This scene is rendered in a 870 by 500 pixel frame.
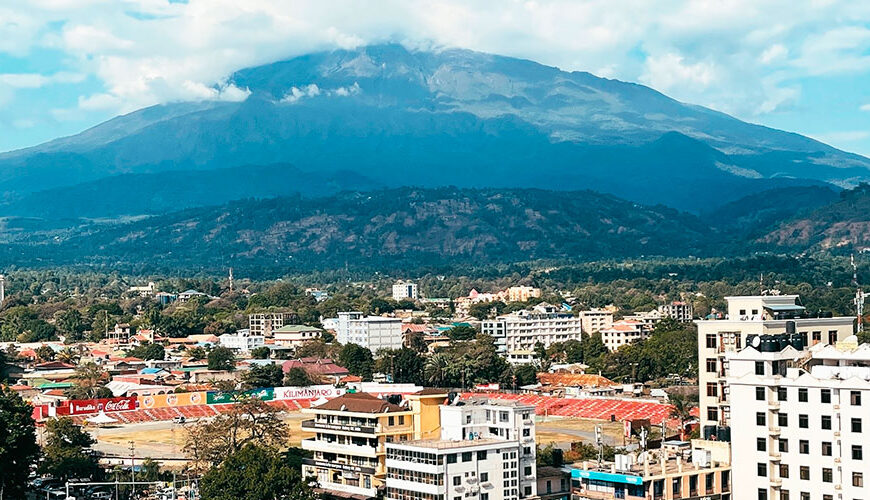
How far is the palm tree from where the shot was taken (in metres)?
64.4

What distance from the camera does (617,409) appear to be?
77625 millimetres

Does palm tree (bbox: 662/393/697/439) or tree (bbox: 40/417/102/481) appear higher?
palm tree (bbox: 662/393/697/439)

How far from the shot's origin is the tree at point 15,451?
151 feet

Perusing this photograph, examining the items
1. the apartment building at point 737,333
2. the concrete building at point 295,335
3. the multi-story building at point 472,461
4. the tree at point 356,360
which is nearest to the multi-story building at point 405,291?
the concrete building at point 295,335

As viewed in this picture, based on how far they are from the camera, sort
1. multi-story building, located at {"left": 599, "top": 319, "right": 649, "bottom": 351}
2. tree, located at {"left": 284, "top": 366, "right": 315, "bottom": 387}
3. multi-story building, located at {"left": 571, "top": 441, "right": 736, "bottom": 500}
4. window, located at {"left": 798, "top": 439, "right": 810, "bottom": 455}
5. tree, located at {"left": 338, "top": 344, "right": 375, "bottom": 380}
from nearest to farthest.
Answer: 1. window, located at {"left": 798, "top": 439, "right": 810, "bottom": 455}
2. multi-story building, located at {"left": 571, "top": 441, "right": 736, "bottom": 500}
3. tree, located at {"left": 284, "top": 366, "right": 315, "bottom": 387}
4. tree, located at {"left": 338, "top": 344, "right": 375, "bottom": 380}
5. multi-story building, located at {"left": 599, "top": 319, "right": 649, "bottom": 351}

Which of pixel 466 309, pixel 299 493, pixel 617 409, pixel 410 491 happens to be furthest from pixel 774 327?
A: pixel 466 309

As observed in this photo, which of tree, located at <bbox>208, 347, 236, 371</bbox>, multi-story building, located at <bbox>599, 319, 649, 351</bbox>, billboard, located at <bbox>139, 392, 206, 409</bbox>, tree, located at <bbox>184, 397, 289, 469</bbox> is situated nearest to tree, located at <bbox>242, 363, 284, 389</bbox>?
tree, located at <bbox>208, 347, 236, 371</bbox>

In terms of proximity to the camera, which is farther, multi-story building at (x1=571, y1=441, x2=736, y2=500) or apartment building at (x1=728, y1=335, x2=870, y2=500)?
multi-story building at (x1=571, y1=441, x2=736, y2=500)

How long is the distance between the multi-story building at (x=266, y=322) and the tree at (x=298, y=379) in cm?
3822

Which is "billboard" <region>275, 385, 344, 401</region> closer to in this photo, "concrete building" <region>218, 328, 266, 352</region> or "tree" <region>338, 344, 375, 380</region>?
"tree" <region>338, 344, 375, 380</region>

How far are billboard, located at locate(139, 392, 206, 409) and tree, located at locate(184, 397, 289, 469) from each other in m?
27.2

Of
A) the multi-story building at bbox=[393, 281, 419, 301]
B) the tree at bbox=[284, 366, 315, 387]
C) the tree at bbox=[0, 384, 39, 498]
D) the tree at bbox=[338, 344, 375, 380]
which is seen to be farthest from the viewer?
the multi-story building at bbox=[393, 281, 419, 301]

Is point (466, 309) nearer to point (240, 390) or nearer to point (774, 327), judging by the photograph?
point (240, 390)

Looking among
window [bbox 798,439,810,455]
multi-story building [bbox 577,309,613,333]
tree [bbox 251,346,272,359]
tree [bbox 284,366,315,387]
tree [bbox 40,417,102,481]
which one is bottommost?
tree [bbox 40,417,102,481]
